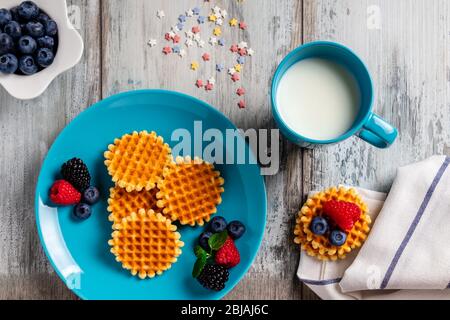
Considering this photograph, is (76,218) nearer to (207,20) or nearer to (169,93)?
(169,93)

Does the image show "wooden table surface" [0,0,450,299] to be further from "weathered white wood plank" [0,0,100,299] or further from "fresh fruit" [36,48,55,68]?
"fresh fruit" [36,48,55,68]

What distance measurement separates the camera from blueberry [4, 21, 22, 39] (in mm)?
1016

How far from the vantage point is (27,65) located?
102cm

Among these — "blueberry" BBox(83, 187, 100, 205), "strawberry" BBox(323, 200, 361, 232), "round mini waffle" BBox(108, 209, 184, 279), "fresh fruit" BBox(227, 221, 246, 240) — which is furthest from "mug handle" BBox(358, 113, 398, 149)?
"blueberry" BBox(83, 187, 100, 205)

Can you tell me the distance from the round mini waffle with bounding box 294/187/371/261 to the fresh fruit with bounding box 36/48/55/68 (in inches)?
22.5

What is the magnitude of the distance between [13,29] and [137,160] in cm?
34

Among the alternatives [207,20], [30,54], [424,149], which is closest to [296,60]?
[207,20]

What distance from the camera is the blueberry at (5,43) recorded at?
101cm

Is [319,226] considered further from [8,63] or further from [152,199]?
[8,63]

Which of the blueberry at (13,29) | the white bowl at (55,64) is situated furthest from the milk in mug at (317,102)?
the blueberry at (13,29)

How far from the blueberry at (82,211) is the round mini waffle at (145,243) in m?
0.07

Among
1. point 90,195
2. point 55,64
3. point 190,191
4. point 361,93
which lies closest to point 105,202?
point 90,195

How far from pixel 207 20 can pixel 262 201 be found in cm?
40
